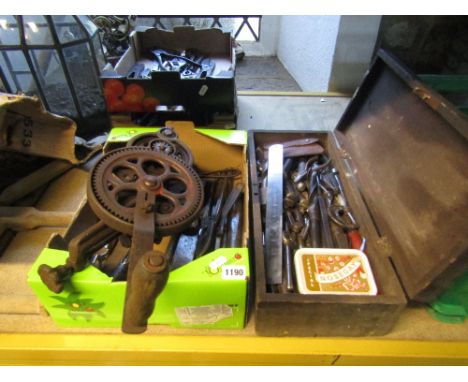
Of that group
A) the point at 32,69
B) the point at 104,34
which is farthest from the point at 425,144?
the point at 104,34

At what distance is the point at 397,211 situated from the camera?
1.89ft

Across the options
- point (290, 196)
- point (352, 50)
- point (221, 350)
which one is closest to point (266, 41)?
point (352, 50)

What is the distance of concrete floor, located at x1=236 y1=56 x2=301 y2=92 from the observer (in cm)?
169

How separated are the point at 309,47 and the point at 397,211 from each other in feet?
4.12

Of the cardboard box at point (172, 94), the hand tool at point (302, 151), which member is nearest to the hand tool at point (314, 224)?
the hand tool at point (302, 151)

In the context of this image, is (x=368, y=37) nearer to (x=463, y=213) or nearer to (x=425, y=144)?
(x=425, y=144)

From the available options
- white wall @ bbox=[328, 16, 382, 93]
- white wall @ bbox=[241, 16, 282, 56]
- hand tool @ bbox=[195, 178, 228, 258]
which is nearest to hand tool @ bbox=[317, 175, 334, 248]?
hand tool @ bbox=[195, 178, 228, 258]

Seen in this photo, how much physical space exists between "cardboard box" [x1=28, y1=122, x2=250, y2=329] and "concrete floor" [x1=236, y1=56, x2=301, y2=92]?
4.25 ft

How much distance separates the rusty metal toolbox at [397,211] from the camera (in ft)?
1.49

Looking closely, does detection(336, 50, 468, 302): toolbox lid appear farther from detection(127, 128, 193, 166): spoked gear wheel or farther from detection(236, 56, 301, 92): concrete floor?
detection(236, 56, 301, 92): concrete floor

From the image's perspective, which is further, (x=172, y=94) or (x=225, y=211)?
(x=172, y=94)

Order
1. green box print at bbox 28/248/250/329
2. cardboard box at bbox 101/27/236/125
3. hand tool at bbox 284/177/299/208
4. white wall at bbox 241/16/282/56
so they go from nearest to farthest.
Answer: green box print at bbox 28/248/250/329 → hand tool at bbox 284/177/299/208 → cardboard box at bbox 101/27/236/125 → white wall at bbox 241/16/282/56

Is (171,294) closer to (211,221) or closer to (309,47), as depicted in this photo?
(211,221)

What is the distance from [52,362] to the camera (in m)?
0.52
